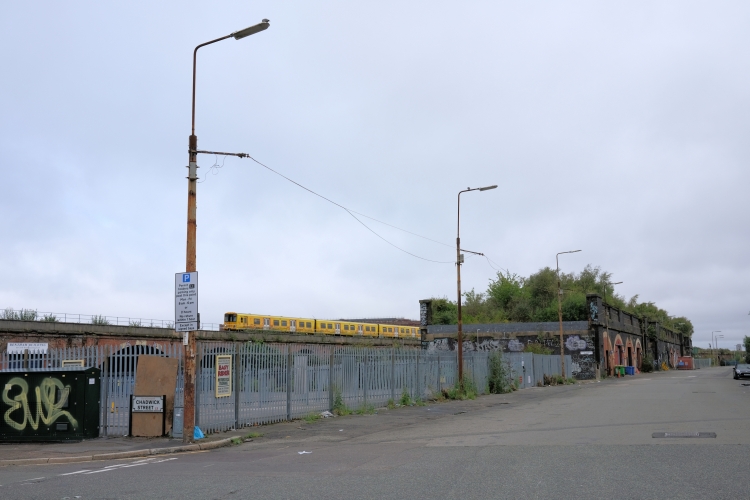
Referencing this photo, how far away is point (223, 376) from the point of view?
1709 centimetres

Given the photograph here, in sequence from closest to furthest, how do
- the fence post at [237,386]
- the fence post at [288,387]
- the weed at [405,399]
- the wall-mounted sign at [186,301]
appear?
1. the wall-mounted sign at [186,301]
2. the fence post at [237,386]
3. the fence post at [288,387]
4. the weed at [405,399]

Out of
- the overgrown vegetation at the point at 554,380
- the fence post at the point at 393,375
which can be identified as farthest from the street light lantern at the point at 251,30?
the overgrown vegetation at the point at 554,380

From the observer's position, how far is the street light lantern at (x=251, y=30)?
1414 centimetres

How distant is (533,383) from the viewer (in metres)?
43.4

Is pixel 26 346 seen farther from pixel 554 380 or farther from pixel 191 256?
pixel 554 380

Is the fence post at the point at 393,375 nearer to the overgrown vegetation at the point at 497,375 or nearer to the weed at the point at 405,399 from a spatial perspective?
the weed at the point at 405,399

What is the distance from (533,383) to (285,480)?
3583 cm

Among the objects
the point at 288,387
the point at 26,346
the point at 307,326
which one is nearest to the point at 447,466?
the point at 288,387

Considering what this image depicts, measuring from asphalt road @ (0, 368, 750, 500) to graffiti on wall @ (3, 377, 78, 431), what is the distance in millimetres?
3059

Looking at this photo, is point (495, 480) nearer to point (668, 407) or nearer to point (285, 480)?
point (285, 480)

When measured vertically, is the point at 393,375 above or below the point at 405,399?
above

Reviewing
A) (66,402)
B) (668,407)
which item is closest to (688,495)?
(66,402)

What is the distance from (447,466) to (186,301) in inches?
290

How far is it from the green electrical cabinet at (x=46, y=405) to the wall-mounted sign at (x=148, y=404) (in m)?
→ 1.03
